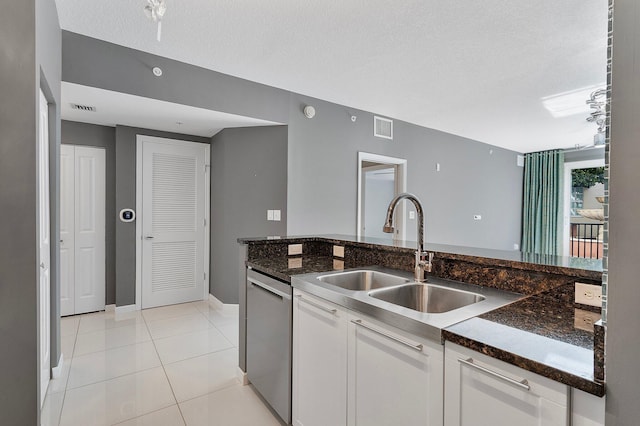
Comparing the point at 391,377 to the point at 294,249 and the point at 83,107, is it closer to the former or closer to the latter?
the point at 294,249

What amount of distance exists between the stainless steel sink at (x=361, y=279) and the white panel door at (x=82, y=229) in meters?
3.49

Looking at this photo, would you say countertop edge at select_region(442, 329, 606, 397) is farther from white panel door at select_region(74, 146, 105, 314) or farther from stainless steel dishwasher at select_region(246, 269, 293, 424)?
white panel door at select_region(74, 146, 105, 314)

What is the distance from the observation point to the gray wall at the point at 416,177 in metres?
3.77

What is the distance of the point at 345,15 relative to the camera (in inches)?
87.2

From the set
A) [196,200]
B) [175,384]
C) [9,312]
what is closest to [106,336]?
[175,384]

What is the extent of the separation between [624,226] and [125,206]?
447 cm

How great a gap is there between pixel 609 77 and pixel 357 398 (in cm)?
135

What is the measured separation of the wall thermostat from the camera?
3871 mm

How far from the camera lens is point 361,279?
1969 mm

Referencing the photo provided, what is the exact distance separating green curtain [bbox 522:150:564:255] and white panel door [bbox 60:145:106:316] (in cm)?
762

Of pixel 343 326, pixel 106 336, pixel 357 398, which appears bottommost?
pixel 106 336

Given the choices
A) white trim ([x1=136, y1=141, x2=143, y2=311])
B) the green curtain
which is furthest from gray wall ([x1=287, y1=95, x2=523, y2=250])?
white trim ([x1=136, y1=141, x2=143, y2=311])

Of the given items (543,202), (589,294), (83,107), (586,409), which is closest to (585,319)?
(589,294)

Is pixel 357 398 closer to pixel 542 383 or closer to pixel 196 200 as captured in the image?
pixel 542 383
